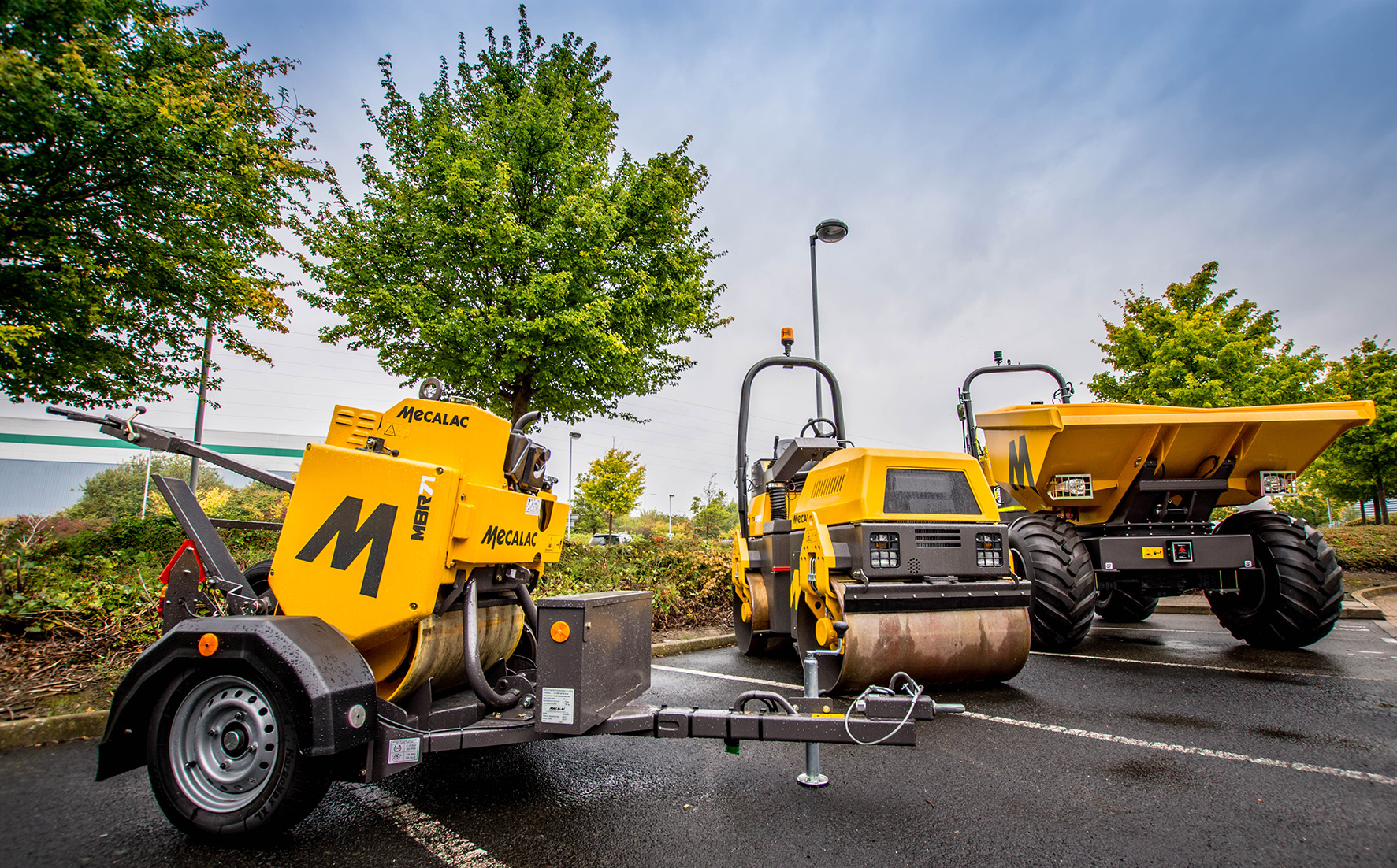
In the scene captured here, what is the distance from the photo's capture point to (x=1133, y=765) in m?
3.60

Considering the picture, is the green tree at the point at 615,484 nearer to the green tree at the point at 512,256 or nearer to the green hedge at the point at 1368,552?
the green tree at the point at 512,256

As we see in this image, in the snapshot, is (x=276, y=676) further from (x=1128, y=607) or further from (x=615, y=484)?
(x=615, y=484)

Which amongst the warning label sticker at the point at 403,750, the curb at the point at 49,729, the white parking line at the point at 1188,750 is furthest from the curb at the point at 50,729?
the white parking line at the point at 1188,750

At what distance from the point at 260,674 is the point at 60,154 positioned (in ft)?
26.5

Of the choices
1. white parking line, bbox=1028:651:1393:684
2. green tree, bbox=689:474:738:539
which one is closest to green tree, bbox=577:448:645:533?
green tree, bbox=689:474:738:539

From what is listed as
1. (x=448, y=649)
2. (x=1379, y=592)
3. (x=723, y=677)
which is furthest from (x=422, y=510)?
(x=1379, y=592)

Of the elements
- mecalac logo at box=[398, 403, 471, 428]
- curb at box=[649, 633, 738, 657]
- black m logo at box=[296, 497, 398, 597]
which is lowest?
curb at box=[649, 633, 738, 657]

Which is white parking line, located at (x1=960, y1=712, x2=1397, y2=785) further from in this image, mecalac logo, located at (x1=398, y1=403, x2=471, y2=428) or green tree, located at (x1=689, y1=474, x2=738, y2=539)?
green tree, located at (x1=689, y1=474, x2=738, y2=539)

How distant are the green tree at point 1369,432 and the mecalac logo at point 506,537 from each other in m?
23.0

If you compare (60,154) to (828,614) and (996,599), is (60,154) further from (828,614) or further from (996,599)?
(996,599)

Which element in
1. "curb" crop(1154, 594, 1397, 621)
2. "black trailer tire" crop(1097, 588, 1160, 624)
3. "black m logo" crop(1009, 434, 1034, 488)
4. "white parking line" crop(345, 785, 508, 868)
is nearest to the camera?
"white parking line" crop(345, 785, 508, 868)

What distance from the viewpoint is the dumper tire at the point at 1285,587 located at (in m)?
6.49

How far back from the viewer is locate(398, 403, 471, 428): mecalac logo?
341 cm

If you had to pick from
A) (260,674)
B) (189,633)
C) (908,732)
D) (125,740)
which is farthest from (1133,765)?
(125,740)
